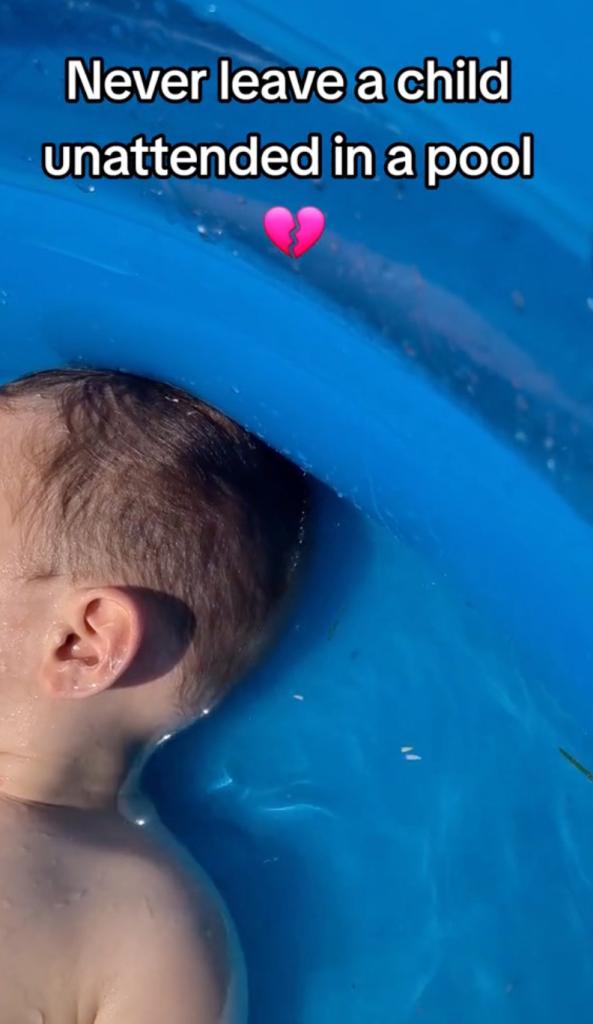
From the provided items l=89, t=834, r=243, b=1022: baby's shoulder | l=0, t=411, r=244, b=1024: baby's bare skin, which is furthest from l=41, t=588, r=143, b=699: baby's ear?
l=89, t=834, r=243, b=1022: baby's shoulder

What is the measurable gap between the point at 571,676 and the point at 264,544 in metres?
0.45

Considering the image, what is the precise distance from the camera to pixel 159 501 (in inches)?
61.1

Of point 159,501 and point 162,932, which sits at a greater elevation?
point 159,501

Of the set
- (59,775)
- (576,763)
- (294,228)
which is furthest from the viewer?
(576,763)

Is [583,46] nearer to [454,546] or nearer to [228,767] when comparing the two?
[454,546]

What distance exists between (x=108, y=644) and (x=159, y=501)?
0.20m

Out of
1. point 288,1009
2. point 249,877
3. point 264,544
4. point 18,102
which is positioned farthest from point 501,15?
point 288,1009

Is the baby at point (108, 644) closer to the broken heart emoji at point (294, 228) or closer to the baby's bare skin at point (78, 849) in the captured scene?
the baby's bare skin at point (78, 849)

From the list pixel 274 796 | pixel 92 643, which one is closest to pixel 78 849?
pixel 92 643

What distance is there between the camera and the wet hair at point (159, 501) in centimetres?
153

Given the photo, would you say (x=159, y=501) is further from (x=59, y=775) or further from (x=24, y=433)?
(x=59, y=775)

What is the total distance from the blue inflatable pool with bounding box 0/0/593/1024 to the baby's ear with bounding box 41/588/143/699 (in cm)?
31

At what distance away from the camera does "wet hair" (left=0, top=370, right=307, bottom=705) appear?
1.53m

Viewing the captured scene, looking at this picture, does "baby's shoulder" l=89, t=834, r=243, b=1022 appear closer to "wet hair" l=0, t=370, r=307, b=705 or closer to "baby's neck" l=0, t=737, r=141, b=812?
"baby's neck" l=0, t=737, r=141, b=812
